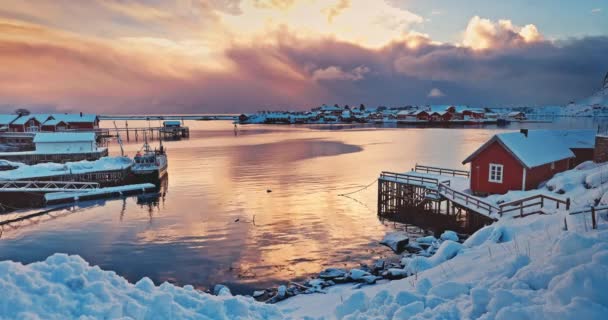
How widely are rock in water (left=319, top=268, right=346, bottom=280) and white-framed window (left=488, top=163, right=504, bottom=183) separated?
14512 mm

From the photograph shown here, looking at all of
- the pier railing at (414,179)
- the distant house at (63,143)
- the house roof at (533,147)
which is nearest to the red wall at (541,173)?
the house roof at (533,147)

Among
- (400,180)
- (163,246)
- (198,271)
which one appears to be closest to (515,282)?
(198,271)

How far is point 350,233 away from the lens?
2373cm

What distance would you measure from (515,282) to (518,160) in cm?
1942

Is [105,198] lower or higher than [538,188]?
lower

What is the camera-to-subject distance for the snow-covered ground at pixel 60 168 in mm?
39284

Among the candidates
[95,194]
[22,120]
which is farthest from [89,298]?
[22,120]

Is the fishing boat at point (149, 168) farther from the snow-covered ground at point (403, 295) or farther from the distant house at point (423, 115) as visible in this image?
the distant house at point (423, 115)

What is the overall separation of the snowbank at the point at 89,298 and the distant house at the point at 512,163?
22.1m

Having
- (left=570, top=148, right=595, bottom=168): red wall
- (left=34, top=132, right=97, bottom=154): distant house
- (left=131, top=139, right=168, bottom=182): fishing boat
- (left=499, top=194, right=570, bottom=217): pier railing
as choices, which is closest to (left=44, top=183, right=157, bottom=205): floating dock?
(left=131, top=139, right=168, bottom=182): fishing boat

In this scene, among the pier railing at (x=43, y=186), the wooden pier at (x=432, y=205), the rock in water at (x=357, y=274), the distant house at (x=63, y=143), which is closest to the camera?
the rock in water at (x=357, y=274)

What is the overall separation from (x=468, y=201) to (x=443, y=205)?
757 centimetres

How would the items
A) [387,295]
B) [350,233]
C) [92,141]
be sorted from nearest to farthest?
[387,295] → [350,233] → [92,141]

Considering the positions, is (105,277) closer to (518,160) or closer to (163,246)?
(163,246)
